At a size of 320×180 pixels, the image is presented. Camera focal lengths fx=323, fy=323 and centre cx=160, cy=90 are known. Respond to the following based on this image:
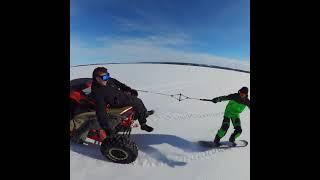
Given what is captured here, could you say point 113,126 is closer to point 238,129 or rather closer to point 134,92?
point 134,92

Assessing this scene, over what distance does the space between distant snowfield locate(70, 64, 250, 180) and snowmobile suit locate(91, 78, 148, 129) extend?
0.08m

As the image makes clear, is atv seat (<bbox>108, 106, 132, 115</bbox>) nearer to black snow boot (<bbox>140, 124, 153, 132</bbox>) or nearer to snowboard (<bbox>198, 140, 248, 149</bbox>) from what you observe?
black snow boot (<bbox>140, 124, 153, 132</bbox>)

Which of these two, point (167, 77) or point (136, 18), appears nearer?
point (136, 18)

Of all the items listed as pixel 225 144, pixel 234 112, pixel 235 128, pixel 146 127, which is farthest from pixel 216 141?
pixel 146 127

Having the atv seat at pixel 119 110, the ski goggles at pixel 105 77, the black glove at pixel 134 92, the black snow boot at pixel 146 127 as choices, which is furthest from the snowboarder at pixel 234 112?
the ski goggles at pixel 105 77

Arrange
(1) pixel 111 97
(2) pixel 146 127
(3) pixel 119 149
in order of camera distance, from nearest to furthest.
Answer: (3) pixel 119 149 < (1) pixel 111 97 < (2) pixel 146 127

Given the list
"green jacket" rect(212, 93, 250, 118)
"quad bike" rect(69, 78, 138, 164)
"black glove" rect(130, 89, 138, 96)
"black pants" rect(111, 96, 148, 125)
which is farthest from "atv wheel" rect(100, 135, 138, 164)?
"green jacket" rect(212, 93, 250, 118)

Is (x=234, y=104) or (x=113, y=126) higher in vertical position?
(x=234, y=104)

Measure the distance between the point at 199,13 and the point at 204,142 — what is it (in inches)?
44.8

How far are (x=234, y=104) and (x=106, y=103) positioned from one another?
3.77 feet

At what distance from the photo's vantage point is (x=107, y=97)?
2.76 m
